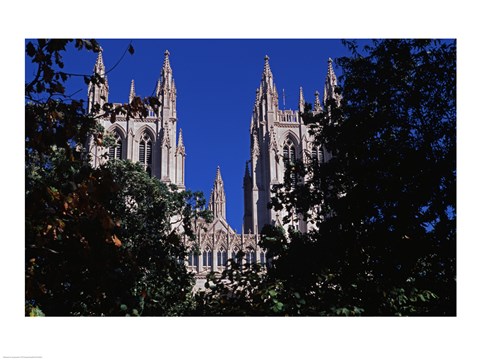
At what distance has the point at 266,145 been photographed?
5416 centimetres

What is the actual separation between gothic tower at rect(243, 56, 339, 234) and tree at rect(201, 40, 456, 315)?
38.6 m

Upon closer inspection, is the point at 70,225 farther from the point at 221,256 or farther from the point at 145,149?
the point at 145,149

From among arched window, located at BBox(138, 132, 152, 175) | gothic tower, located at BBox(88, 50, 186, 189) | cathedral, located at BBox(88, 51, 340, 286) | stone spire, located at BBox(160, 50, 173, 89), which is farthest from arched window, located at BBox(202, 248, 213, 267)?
stone spire, located at BBox(160, 50, 173, 89)

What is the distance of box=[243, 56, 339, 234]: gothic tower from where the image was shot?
52250 millimetres

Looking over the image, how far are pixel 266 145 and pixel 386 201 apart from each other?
43.6 m

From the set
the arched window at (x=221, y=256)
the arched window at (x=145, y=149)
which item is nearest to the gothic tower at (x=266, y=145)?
the arched window at (x=221, y=256)

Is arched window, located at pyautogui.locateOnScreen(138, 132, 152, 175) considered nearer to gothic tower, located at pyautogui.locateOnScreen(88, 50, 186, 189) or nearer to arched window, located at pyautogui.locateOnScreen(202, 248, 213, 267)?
gothic tower, located at pyautogui.locateOnScreen(88, 50, 186, 189)

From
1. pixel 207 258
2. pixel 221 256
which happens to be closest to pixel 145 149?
pixel 207 258

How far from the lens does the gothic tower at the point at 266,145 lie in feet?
171

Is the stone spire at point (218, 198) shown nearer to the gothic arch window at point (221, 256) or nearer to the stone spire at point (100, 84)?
the gothic arch window at point (221, 256)

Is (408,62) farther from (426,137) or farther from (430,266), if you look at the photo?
(430,266)

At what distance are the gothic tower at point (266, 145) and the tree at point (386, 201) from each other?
38.6 metres
